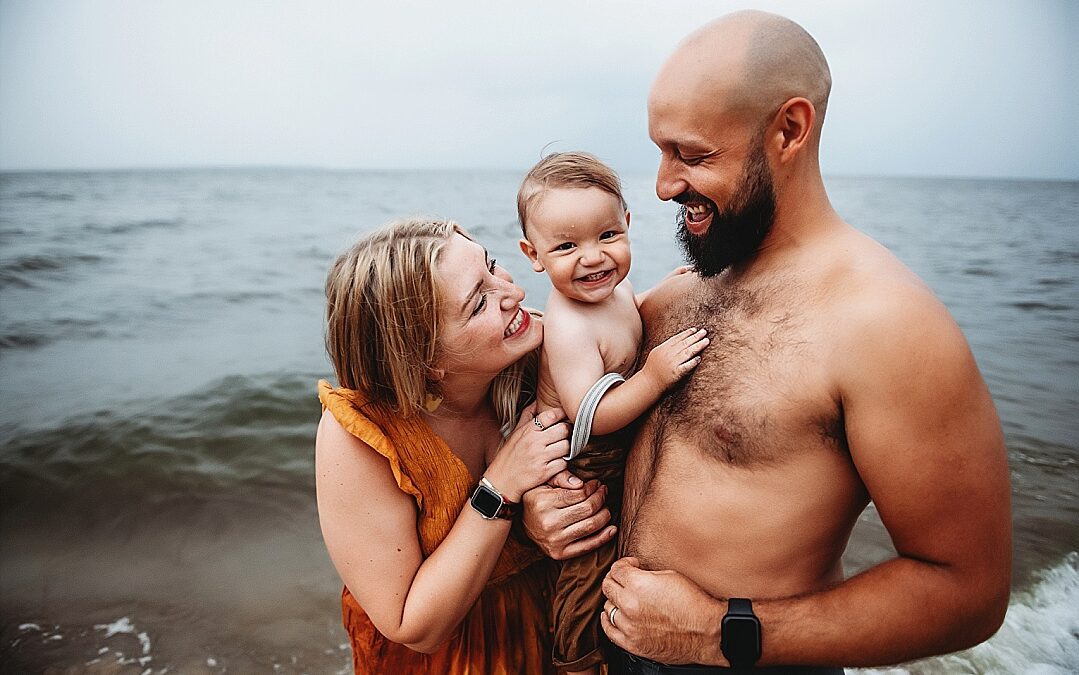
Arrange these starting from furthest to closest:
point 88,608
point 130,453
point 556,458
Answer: point 130,453 < point 88,608 < point 556,458

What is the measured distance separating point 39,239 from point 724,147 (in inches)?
942

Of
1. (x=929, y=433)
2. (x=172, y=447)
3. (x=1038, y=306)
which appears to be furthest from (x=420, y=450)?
(x=1038, y=306)

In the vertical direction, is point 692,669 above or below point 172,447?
above

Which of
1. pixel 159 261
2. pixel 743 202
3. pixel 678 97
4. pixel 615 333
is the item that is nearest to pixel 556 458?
pixel 615 333

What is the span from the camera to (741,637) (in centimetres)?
199

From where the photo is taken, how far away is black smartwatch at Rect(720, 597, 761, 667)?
1980mm

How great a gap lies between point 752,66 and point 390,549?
1898mm

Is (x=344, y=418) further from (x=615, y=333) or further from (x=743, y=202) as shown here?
(x=743, y=202)

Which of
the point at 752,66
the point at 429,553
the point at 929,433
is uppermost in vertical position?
the point at 752,66

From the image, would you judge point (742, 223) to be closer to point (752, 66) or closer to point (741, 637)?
point (752, 66)

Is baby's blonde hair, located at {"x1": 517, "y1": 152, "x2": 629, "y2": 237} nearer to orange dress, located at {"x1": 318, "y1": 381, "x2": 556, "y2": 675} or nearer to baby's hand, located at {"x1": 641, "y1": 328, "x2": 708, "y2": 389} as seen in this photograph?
baby's hand, located at {"x1": 641, "y1": 328, "x2": 708, "y2": 389}

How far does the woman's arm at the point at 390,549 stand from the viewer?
2236 mm

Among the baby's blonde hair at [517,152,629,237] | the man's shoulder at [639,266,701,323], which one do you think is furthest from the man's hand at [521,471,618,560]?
the baby's blonde hair at [517,152,629,237]

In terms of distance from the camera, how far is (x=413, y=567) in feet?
7.61
